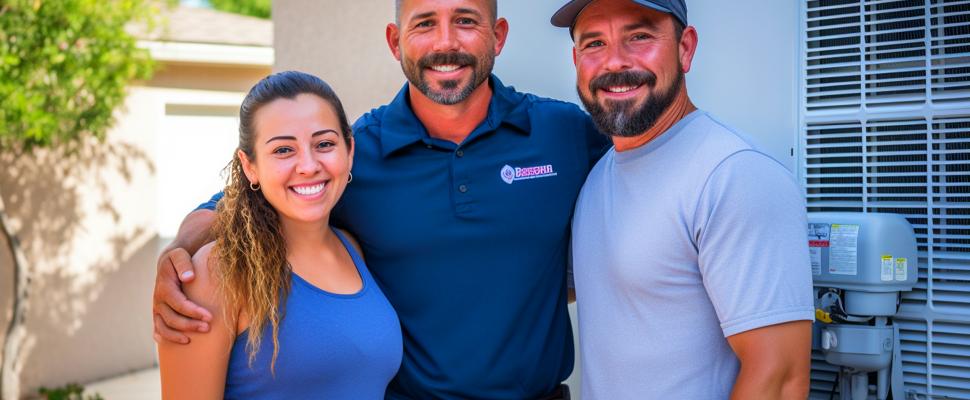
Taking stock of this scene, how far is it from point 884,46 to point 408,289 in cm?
153

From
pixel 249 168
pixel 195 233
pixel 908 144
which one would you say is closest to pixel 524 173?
pixel 249 168

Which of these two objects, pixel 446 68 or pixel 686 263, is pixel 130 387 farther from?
pixel 686 263

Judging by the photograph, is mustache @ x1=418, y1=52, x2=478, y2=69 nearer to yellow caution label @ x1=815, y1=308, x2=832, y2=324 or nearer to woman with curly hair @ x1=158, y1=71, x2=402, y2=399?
woman with curly hair @ x1=158, y1=71, x2=402, y2=399

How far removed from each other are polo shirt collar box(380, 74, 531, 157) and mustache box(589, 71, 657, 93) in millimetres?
394

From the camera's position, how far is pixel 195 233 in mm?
2189

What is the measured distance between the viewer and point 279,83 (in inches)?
83.9

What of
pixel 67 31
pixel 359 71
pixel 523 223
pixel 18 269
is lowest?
pixel 18 269

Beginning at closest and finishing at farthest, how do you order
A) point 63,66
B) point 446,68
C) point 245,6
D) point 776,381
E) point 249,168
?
point 776,381 < point 249,168 < point 446,68 < point 63,66 < point 245,6

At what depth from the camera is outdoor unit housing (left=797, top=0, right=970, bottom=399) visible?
2412mm

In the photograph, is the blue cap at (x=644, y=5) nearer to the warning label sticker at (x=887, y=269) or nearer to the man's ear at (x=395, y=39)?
the man's ear at (x=395, y=39)

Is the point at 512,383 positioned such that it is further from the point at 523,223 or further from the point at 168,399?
the point at 168,399

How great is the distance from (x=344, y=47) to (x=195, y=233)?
213 cm

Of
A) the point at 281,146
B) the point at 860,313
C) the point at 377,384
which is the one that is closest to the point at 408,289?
the point at 377,384

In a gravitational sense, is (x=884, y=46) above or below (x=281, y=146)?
above
